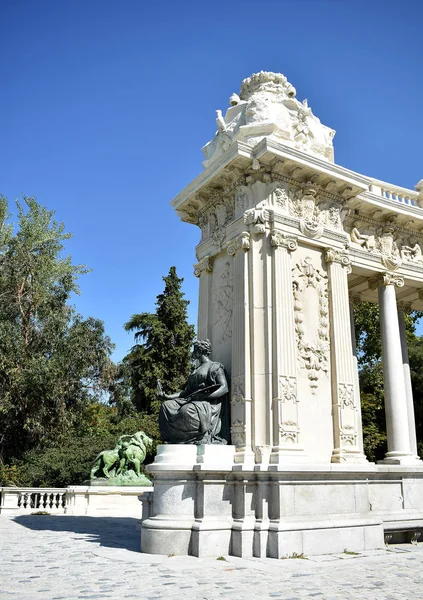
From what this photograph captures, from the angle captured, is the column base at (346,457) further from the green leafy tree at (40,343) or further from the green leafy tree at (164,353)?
the green leafy tree at (164,353)

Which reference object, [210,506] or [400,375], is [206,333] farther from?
[400,375]

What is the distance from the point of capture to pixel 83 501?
64.4 ft

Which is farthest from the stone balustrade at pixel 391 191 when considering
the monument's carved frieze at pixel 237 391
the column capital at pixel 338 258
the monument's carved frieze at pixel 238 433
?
the monument's carved frieze at pixel 238 433

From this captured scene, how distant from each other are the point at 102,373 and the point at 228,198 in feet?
67.4

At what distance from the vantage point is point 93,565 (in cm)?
889

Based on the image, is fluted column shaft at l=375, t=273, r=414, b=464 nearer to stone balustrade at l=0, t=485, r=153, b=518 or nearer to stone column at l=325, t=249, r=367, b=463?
stone column at l=325, t=249, r=367, b=463

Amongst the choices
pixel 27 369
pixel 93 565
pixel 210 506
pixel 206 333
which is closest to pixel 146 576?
pixel 93 565

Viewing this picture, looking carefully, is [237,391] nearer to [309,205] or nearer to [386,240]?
[309,205]

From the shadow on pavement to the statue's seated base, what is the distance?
111 cm

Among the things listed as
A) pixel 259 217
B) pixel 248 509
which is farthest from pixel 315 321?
pixel 248 509

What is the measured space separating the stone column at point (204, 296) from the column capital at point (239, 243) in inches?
51.9

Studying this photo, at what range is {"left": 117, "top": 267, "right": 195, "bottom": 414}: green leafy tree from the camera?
3806 centimetres

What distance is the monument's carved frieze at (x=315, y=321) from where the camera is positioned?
1240 centimetres

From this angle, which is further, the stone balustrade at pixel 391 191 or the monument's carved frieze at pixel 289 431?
the stone balustrade at pixel 391 191
